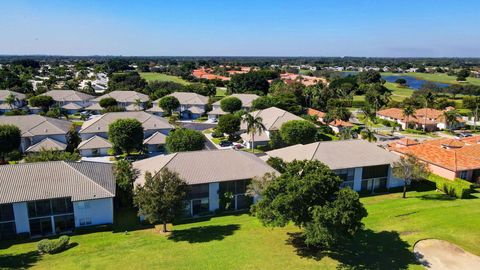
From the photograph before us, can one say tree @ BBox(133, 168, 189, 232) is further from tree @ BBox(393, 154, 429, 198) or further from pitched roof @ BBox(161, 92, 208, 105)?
pitched roof @ BBox(161, 92, 208, 105)

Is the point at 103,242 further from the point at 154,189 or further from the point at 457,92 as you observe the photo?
the point at 457,92

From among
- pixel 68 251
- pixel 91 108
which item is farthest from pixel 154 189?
pixel 91 108

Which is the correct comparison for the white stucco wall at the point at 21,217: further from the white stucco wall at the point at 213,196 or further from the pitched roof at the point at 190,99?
the pitched roof at the point at 190,99

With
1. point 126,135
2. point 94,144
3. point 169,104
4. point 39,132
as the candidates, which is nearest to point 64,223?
point 126,135

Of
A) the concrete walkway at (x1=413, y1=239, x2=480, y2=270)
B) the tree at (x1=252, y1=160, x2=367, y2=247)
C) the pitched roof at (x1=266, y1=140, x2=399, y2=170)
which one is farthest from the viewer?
the pitched roof at (x1=266, y1=140, x2=399, y2=170)

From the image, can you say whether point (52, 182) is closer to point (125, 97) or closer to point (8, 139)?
point (8, 139)

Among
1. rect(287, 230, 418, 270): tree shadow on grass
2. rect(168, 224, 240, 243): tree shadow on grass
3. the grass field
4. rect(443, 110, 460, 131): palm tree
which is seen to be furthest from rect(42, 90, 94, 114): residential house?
rect(443, 110, 460, 131): palm tree

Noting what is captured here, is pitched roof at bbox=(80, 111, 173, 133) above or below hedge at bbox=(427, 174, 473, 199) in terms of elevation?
above
